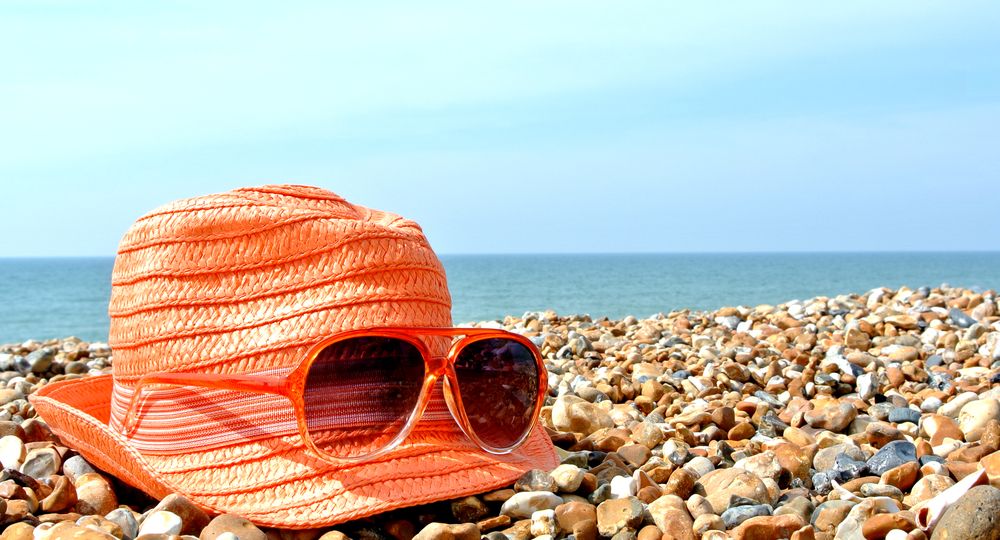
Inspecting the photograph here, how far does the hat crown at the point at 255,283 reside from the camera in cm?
265

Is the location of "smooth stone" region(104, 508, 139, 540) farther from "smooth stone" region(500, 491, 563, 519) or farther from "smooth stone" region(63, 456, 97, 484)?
"smooth stone" region(500, 491, 563, 519)

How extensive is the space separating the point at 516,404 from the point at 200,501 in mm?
1032

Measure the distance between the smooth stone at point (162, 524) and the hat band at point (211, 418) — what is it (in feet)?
0.90

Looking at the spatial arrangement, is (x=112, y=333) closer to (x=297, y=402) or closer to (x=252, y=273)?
(x=252, y=273)

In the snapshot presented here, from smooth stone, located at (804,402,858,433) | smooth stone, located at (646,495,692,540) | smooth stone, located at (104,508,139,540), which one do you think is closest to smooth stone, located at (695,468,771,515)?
smooth stone, located at (646,495,692,540)

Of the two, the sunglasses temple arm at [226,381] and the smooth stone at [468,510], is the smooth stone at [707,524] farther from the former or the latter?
the sunglasses temple arm at [226,381]

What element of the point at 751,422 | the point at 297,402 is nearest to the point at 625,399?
the point at 751,422

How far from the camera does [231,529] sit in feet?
7.90

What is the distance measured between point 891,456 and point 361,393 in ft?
6.32

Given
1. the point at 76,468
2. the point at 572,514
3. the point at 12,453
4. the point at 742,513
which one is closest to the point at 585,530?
the point at 572,514

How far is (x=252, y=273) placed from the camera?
8.84 ft

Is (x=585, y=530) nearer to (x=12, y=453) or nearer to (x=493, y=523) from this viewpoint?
(x=493, y=523)

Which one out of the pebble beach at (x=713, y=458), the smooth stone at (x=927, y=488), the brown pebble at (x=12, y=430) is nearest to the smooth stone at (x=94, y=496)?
the pebble beach at (x=713, y=458)

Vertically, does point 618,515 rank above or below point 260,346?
below
